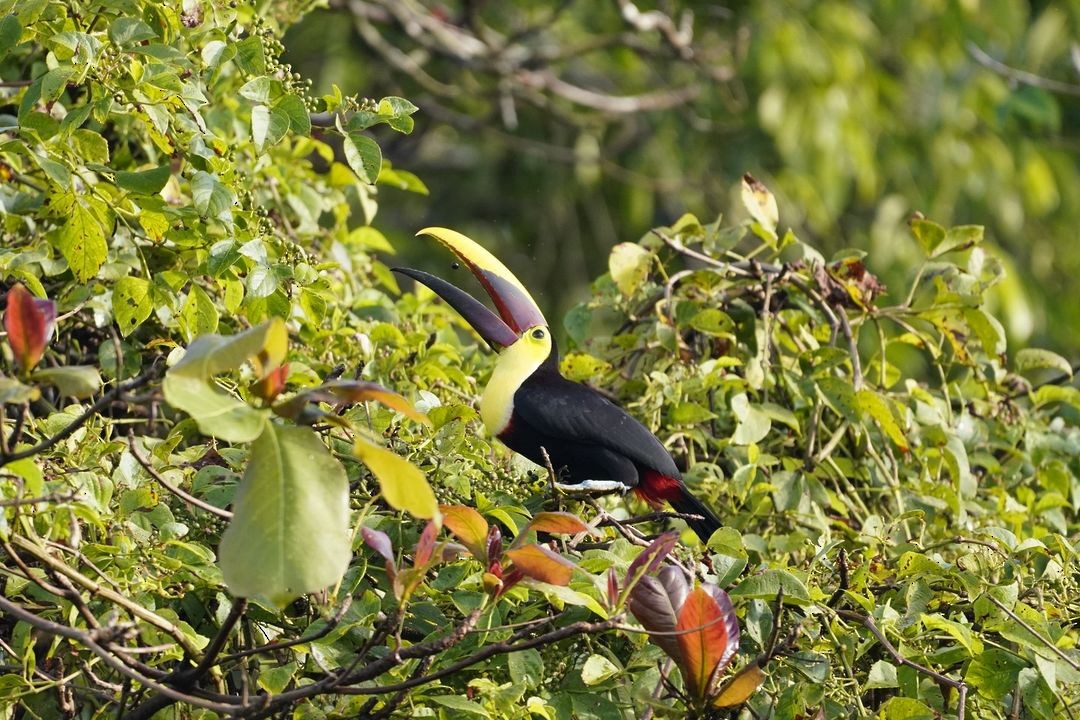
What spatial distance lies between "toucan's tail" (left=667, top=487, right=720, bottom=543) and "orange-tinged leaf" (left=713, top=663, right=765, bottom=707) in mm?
741

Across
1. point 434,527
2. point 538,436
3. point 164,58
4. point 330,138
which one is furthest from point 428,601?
point 330,138

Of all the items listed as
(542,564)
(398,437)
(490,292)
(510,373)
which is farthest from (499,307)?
(542,564)

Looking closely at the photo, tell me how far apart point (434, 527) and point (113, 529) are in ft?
1.61

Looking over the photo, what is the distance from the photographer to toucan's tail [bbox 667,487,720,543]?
2398 millimetres

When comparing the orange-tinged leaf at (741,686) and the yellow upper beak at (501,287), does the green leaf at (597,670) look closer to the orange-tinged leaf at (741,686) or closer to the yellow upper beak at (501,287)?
the orange-tinged leaf at (741,686)

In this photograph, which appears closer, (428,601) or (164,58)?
(428,601)

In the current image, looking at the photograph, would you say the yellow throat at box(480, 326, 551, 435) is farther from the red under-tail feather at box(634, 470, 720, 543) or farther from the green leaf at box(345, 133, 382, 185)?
the green leaf at box(345, 133, 382, 185)

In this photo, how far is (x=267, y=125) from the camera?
77.9 inches

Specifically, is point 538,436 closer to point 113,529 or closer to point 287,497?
point 113,529

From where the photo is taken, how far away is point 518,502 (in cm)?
206

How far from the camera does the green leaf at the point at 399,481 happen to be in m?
1.29

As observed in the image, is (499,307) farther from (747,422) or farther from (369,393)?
(369,393)

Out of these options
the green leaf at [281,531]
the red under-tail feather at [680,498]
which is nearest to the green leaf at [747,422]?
the red under-tail feather at [680,498]

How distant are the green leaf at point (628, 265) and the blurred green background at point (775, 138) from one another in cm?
362
